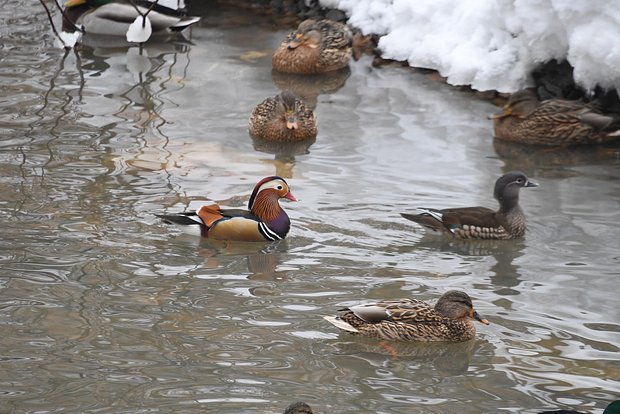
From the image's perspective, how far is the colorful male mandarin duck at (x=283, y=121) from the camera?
1170cm

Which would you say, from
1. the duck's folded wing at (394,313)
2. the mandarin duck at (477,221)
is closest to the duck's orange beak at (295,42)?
the mandarin duck at (477,221)

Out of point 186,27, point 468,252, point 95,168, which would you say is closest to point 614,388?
point 468,252

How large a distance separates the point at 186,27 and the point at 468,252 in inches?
300

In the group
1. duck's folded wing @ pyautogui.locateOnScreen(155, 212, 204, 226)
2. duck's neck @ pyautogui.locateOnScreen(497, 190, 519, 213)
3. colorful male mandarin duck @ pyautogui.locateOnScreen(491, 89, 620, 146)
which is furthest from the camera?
colorful male mandarin duck @ pyautogui.locateOnScreen(491, 89, 620, 146)

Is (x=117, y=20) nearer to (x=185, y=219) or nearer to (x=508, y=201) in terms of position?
(x=185, y=219)

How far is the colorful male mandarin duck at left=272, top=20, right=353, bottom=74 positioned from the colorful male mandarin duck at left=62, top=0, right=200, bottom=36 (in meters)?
2.01

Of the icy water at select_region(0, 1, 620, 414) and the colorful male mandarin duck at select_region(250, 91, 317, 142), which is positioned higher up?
the colorful male mandarin duck at select_region(250, 91, 317, 142)

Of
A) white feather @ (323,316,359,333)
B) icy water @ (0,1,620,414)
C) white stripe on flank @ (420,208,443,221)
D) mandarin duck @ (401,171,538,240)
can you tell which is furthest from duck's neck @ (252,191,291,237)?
white feather @ (323,316,359,333)

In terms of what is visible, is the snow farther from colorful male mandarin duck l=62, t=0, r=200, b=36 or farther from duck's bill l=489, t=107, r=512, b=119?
colorful male mandarin duck l=62, t=0, r=200, b=36

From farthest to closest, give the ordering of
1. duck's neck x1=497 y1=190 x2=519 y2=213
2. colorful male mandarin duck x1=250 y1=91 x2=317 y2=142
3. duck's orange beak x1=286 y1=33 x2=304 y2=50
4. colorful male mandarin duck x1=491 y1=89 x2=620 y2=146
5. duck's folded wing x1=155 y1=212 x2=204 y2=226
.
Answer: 1. duck's orange beak x1=286 y1=33 x2=304 y2=50
2. colorful male mandarin duck x1=250 y1=91 x2=317 y2=142
3. colorful male mandarin duck x1=491 y1=89 x2=620 y2=146
4. duck's neck x1=497 y1=190 x2=519 y2=213
5. duck's folded wing x1=155 y1=212 x2=204 y2=226

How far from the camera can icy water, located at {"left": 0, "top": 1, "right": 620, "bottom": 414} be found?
689 centimetres

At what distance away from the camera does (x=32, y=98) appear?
42.1 feet

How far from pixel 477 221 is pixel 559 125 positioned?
8.16ft

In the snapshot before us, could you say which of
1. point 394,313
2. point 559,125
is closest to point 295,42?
point 559,125
